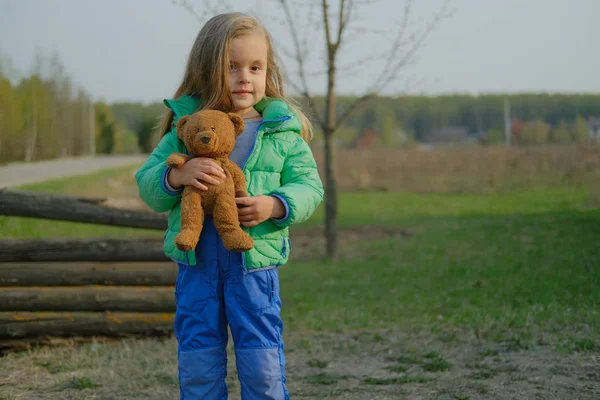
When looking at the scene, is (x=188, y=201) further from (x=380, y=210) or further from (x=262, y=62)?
(x=380, y=210)

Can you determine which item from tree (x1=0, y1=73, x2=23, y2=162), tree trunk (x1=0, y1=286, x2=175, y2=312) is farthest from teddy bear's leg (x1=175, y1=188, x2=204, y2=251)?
tree (x1=0, y1=73, x2=23, y2=162)

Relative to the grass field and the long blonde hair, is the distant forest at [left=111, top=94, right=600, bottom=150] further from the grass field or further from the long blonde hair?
the grass field


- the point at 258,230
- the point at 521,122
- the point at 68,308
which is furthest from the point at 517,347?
the point at 521,122

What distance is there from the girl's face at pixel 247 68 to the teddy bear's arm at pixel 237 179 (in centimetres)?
30

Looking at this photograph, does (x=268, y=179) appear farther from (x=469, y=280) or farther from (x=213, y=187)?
(x=469, y=280)

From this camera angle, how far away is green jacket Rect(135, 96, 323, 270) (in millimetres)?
2711

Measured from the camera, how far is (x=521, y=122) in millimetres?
24438

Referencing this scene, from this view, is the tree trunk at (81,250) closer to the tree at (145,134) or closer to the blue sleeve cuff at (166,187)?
the blue sleeve cuff at (166,187)

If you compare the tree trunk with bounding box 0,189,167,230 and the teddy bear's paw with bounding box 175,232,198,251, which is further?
the tree trunk with bounding box 0,189,167,230

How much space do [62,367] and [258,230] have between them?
2.34m

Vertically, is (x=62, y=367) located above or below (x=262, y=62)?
below

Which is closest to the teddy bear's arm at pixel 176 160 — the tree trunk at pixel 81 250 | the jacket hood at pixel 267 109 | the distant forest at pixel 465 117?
the jacket hood at pixel 267 109

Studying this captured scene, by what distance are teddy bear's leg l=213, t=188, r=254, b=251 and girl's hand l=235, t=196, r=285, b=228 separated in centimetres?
4

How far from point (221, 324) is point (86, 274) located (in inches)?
105
